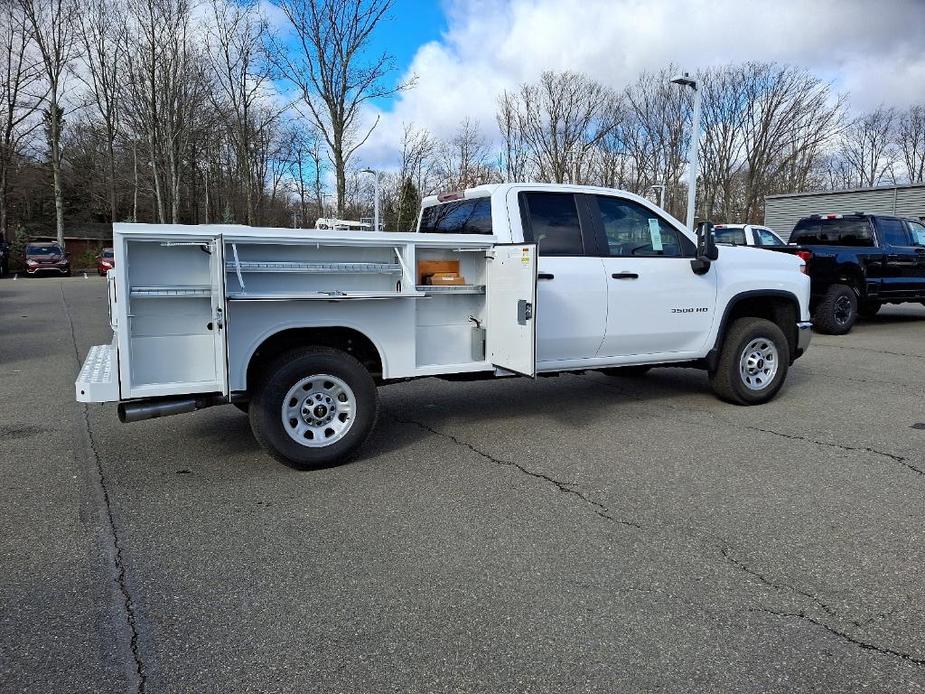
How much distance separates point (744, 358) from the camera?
22.3 ft

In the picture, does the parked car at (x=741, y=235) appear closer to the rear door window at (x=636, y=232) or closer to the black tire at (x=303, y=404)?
the rear door window at (x=636, y=232)

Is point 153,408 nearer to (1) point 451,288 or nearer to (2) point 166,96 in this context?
(1) point 451,288

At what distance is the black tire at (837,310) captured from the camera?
12.6 meters

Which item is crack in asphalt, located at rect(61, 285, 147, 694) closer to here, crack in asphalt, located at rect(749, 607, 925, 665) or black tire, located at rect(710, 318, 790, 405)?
crack in asphalt, located at rect(749, 607, 925, 665)

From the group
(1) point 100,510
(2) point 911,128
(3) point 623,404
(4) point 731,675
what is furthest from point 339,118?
(2) point 911,128

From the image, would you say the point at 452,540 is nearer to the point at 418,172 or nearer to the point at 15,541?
the point at 15,541

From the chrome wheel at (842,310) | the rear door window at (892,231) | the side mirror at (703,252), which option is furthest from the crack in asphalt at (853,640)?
the rear door window at (892,231)

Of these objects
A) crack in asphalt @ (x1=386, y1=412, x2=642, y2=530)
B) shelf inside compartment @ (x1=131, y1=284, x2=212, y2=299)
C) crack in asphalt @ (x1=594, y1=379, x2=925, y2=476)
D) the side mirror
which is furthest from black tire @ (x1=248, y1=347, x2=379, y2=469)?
the side mirror

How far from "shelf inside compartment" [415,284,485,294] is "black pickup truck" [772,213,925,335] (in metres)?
8.84

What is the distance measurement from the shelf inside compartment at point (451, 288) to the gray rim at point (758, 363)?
2.98 meters

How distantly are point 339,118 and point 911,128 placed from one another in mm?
44610

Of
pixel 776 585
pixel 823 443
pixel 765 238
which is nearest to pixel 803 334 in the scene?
pixel 823 443

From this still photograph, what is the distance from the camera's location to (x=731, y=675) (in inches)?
103

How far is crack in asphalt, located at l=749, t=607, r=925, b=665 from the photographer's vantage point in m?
2.72
